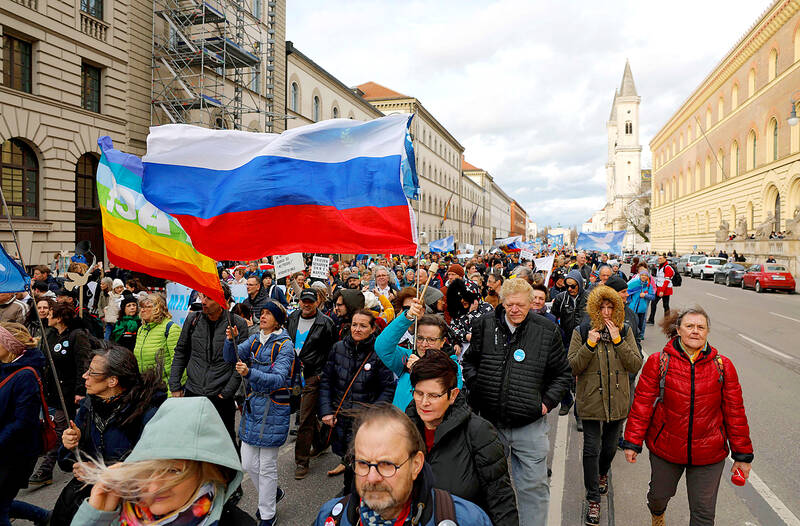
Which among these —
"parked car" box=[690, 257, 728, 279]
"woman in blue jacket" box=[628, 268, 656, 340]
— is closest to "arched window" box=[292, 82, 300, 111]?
"woman in blue jacket" box=[628, 268, 656, 340]

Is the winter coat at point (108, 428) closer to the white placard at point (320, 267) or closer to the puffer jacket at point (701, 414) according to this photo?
the puffer jacket at point (701, 414)

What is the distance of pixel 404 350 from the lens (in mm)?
4207

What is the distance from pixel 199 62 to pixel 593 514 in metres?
24.8

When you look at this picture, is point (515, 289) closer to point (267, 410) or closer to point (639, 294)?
point (267, 410)

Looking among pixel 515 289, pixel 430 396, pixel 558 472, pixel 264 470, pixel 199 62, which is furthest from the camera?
pixel 199 62

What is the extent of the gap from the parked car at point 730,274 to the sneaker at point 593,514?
31065 millimetres

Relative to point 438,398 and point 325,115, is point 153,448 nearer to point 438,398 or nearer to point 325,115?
point 438,398

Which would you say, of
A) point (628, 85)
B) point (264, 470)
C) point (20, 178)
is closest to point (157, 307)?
point (264, 470)

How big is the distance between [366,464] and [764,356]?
11604mm

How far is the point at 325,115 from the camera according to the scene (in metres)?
40.3

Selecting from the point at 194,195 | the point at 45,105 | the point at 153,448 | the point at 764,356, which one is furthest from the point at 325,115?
the point at 153,448

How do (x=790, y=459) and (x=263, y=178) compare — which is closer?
(x=263, y=178)

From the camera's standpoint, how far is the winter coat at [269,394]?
4336 mm

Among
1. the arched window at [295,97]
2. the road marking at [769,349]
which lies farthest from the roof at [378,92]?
the road marking at [769,349]
